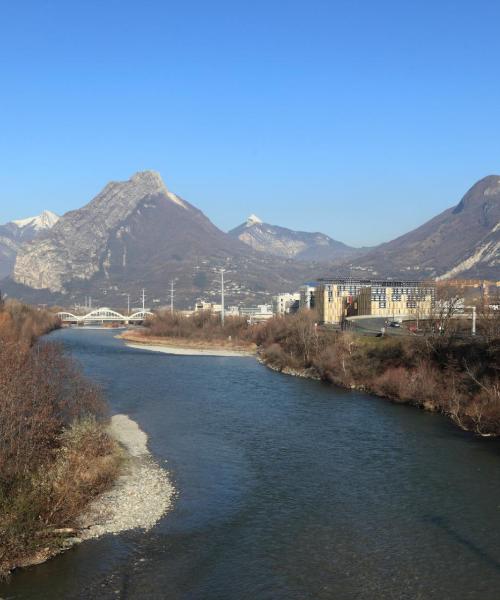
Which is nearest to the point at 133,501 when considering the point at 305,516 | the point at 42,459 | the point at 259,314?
the point at 42,459

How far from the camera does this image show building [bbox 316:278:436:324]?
85.2m

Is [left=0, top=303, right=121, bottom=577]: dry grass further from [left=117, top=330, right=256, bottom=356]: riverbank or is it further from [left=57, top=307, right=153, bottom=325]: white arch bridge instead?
[left=57, top=307, right=153, bottom=325]: white arch bridge

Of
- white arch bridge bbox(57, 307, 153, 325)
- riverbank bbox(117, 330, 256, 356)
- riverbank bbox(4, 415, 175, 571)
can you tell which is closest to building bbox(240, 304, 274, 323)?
riverbank bbox(117, 330, 256, 356)

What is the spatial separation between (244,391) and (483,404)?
591 inches

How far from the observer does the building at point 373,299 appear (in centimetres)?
8525

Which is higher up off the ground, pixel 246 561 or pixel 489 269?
pixel 489 269

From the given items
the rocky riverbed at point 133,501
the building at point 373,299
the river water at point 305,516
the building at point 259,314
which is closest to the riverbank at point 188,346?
the building at point 373,299

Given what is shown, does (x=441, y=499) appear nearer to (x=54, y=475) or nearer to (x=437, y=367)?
(x=54, y=475)

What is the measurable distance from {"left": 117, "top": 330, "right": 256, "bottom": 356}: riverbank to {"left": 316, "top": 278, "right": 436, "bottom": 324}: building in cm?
1386

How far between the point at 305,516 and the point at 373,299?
70.2 meters

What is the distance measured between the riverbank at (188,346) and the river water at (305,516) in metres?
38.5

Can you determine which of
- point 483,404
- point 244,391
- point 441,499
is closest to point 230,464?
point 441,499

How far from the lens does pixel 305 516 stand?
17.1 meters

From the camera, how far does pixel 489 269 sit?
172000mm
